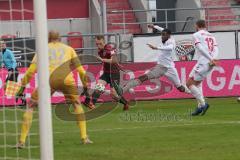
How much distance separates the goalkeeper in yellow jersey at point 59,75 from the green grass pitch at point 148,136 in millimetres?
361

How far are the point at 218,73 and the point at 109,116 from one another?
6.34m

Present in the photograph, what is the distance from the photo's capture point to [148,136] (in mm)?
14242

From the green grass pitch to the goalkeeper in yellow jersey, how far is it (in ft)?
1.18

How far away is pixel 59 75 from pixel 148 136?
6.76 ft

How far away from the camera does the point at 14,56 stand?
2219 centimetres

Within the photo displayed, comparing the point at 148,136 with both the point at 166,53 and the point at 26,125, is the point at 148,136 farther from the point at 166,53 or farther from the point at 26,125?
the point at 166,53

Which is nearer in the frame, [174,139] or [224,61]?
[174,139]

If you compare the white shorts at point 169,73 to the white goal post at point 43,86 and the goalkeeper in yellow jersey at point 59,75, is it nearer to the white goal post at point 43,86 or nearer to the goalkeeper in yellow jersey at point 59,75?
the goalkeeper in yellow jersey at point 59,75

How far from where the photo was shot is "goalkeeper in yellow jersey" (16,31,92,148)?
504 inches

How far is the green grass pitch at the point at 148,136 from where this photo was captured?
11797mm

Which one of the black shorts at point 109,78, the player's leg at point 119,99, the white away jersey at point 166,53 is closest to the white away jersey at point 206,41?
the white away jersey at point 166,53

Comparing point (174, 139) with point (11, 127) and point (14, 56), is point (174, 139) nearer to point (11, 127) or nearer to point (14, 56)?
point (11, 127)

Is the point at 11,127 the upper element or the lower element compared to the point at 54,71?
lower

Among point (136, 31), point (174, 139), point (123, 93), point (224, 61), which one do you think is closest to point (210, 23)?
point (136, 31)
